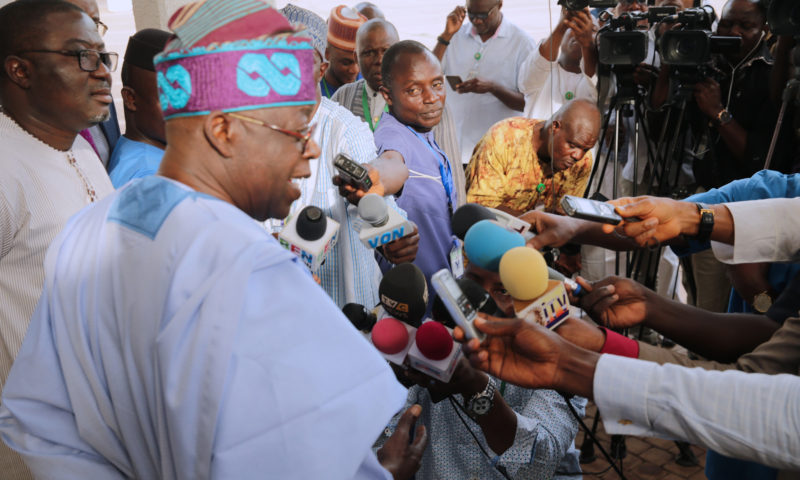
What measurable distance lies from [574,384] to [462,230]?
2.46ft

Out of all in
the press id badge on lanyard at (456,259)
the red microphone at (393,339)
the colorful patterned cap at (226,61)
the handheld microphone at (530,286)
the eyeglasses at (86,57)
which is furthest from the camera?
the press id badge on lanyard at (456,259)

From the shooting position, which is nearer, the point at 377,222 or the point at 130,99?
the point at 377,222

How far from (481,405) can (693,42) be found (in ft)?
8.24

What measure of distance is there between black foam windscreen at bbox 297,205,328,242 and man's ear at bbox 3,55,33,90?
3.52 feet

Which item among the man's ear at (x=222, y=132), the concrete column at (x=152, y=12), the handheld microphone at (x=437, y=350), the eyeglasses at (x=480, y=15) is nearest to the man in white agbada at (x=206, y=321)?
the man's ear at (x=222, y=132)

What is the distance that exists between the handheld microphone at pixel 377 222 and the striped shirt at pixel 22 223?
998 millimetres

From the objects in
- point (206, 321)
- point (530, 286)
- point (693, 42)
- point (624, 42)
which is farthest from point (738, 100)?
point (206, 321)

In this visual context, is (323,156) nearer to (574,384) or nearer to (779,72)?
(574,384)

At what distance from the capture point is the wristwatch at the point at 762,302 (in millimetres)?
2078

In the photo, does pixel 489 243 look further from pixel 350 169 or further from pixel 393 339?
pixel 350 169

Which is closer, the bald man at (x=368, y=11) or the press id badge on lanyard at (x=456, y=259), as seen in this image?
the press id badge on lanyard at (x=456, y=259)

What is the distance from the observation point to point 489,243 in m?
1.60

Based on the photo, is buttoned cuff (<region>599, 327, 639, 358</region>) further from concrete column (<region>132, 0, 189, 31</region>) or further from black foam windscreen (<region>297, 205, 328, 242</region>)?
concrete column (<region>132, 0, 189, 31</region>)

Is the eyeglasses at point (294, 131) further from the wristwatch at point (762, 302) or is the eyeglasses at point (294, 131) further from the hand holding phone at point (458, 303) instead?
the wristwatch at point (762, 302)
